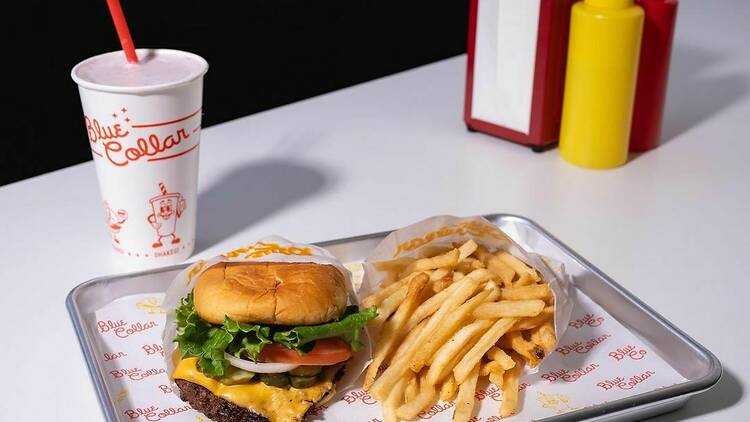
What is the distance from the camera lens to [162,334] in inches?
62.2

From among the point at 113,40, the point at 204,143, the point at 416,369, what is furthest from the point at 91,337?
the point at 113,40

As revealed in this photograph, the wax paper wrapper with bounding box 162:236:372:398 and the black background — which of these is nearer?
the wax paper wrapper with bounding box 162:236:372:398

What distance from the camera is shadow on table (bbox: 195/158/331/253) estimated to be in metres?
2.09

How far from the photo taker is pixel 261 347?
1.40 meters

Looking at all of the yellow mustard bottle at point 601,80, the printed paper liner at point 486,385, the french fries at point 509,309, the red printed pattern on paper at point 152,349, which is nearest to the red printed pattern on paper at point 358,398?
the printed paper liner at point 486,385

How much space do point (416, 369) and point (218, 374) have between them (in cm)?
30

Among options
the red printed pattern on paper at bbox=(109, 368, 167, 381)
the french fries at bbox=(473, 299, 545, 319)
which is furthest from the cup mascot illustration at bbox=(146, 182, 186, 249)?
the french fries at bbox=(473, 299, 545, 319)

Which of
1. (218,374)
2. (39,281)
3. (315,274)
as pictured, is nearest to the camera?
(218,374)

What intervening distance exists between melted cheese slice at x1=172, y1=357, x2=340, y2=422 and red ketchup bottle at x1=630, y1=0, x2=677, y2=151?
1340 mm

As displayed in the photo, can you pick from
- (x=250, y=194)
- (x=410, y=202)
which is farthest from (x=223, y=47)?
(x=410, y=202)

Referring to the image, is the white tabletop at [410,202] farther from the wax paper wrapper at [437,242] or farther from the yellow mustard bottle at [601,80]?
the wax paper wrapper at [437,242]

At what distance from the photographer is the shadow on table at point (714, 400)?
148 centimetres

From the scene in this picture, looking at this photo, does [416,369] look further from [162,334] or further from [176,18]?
[176,18]

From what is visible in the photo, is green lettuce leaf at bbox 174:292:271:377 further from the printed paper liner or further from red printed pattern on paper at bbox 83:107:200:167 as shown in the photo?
red printed pattern on paper at bbox 83:107:200:167
